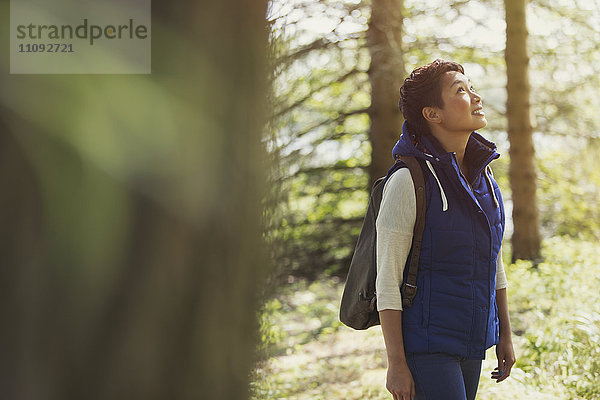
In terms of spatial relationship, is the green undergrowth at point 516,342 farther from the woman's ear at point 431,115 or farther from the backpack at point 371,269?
the woman's ear at point 431,115

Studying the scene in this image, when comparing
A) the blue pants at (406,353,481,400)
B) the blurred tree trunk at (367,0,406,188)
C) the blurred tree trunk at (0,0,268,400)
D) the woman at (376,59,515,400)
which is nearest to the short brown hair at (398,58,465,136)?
the woman at (376,59,515,400)

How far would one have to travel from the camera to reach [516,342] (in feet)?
20.9

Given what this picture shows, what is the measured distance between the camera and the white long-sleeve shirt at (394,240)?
86.4 inches

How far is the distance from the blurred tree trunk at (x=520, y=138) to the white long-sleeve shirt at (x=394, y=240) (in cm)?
856

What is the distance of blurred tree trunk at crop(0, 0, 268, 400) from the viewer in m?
1.05

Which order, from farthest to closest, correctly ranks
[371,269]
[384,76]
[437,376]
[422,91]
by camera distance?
1. [384,76]
2. [422,91]
3. [371,269]
4. [437,376]

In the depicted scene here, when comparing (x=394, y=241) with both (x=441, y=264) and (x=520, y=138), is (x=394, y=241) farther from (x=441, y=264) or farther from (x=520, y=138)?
(x=520, y=138)

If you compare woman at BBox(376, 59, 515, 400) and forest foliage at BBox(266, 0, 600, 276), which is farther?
forest foliage at BBox(266, 0, 600, 276)

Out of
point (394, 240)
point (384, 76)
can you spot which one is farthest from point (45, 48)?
point (384, 76)

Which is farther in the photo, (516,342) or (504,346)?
(516,342)

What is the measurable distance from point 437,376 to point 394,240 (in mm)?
473

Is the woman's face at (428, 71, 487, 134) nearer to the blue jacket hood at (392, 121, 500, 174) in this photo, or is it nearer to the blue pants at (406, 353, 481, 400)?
the blue jacket hood at (392, 121, 500, 174)

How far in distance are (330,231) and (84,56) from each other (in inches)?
328

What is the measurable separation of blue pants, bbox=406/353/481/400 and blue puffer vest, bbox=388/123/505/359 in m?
0.03
